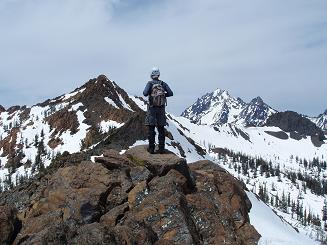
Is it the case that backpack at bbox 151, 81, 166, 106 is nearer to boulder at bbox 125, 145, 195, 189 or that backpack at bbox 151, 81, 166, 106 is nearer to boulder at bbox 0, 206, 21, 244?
boulder at bbox 125, 145, 195, 189

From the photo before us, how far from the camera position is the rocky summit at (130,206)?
66.7ft

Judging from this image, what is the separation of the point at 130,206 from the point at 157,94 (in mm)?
6735

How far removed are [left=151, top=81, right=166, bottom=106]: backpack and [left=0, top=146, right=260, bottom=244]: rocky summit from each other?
292 cm

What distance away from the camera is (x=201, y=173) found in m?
28.0

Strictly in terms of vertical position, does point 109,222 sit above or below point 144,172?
below

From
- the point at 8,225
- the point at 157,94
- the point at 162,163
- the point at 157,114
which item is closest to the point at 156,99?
the point at 157,94

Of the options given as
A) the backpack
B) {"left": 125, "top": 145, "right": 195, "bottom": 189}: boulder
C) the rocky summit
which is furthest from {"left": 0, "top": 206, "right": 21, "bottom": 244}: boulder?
the backpack

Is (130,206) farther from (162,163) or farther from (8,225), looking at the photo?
(8,225)

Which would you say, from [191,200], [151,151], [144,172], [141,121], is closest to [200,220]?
[191,200]

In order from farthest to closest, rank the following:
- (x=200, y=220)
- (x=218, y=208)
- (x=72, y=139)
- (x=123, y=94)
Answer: (x=123, y=94) → (x=72, y=139) → (x=218, y=208) → (x=200, y=220)

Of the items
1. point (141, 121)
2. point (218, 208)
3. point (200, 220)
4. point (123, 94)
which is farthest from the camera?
point (123, 94)

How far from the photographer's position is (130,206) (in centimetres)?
2300

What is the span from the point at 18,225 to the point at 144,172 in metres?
6.39

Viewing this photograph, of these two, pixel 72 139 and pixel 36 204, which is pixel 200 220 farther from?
pixel 72 139
